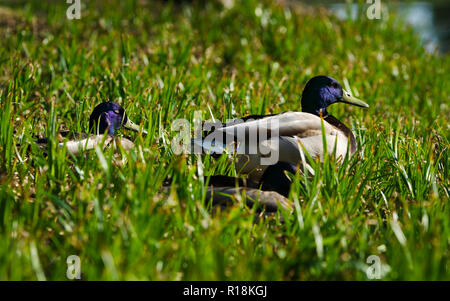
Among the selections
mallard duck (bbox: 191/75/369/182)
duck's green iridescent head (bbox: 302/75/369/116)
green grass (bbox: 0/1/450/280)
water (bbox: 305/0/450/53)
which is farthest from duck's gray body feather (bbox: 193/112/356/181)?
water (bbox: 305/0/450/53)

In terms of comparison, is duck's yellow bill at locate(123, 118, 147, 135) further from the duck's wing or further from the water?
the water

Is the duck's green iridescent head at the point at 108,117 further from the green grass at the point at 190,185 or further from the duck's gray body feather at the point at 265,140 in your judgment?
the duck's gray body feather at the point at 265,140

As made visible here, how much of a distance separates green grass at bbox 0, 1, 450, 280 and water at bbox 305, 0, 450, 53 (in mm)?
5352

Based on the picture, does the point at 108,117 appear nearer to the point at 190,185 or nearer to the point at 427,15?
the point at 190,185

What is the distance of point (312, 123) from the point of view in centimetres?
376

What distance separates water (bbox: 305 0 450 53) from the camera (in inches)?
471

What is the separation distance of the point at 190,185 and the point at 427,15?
1318 centimetres

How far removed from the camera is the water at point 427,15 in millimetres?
11961

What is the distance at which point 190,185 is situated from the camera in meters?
2.81
